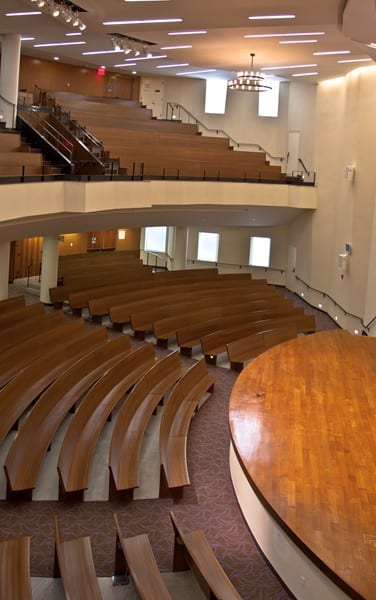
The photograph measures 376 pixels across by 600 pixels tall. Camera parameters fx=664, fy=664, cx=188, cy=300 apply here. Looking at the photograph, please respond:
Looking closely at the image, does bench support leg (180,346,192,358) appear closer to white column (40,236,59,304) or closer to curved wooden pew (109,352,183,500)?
curved wooden pew (109,352,183,500)

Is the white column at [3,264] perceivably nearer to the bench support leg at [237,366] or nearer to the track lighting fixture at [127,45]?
the bench support leg at [237,366]

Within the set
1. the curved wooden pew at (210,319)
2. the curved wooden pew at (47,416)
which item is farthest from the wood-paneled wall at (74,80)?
the curved wooden pew at (47,416)

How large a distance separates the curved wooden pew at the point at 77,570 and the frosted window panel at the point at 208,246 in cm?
1323

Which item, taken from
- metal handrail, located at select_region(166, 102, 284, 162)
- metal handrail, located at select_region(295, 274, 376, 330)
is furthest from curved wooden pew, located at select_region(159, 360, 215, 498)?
metal handrail, located at select_region(166, 102, 284, 162)

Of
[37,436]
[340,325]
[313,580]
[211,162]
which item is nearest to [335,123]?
[211,162]

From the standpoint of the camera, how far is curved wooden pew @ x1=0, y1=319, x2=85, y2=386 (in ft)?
23.0

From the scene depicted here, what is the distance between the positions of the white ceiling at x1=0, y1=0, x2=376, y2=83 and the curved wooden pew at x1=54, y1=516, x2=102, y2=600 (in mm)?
5508

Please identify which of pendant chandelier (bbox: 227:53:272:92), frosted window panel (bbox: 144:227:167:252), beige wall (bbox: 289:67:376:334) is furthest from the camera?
frosted window panel (bbox: 144:227:167:252)

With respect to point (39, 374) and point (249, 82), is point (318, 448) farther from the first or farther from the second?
point (249, 82)

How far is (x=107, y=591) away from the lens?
4242mm

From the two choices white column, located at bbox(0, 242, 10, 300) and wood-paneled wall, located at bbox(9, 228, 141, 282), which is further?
wood-paneled wall, located at bbox(9, 228, 141, 282)

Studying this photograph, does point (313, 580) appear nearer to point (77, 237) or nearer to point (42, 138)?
point (42, 138)

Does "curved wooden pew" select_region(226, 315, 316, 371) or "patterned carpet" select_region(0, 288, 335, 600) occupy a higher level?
"curved wooden pew" select_region(226, 315, 316, 371)

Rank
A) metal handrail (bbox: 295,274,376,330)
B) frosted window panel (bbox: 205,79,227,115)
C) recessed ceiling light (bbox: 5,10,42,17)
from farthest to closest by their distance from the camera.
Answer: frosted window panel (bbox: 205,79,227,115), metal handrail (bbox: 295,274,376,330), recessed ceiling light (bbox: 5,10,42,17)
